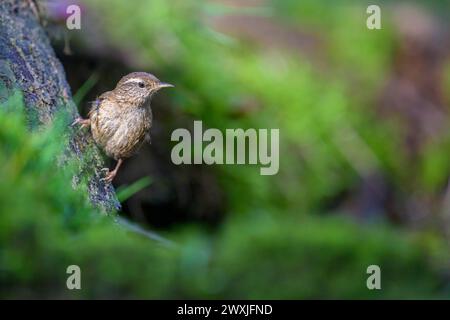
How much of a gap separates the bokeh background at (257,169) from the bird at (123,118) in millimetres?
271

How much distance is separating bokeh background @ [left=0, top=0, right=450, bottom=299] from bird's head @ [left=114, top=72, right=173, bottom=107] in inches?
15.5

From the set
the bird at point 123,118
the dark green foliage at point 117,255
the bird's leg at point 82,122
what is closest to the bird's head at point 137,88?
the bird at point 123,118

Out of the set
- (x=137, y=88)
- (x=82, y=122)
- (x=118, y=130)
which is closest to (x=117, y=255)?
(x=82, y=122)

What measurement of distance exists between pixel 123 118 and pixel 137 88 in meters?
0.25

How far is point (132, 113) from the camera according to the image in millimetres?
4133

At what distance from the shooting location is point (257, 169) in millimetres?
A: 6715

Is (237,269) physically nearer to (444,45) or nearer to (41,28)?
(41,28)

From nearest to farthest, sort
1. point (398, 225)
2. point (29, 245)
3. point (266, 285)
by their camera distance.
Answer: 1. point (29, 245)
2. point (266, 285)
3. point (398, 225)

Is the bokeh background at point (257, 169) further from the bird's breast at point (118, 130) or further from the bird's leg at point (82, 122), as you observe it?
the bird's leg at point (82, 122)

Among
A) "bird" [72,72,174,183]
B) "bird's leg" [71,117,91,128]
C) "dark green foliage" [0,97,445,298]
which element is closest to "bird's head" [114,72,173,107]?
"bird" [72,72,174,183]

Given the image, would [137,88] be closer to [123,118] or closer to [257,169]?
[123,118]

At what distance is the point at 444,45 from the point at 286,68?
2477 mm

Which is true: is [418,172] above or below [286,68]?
below
